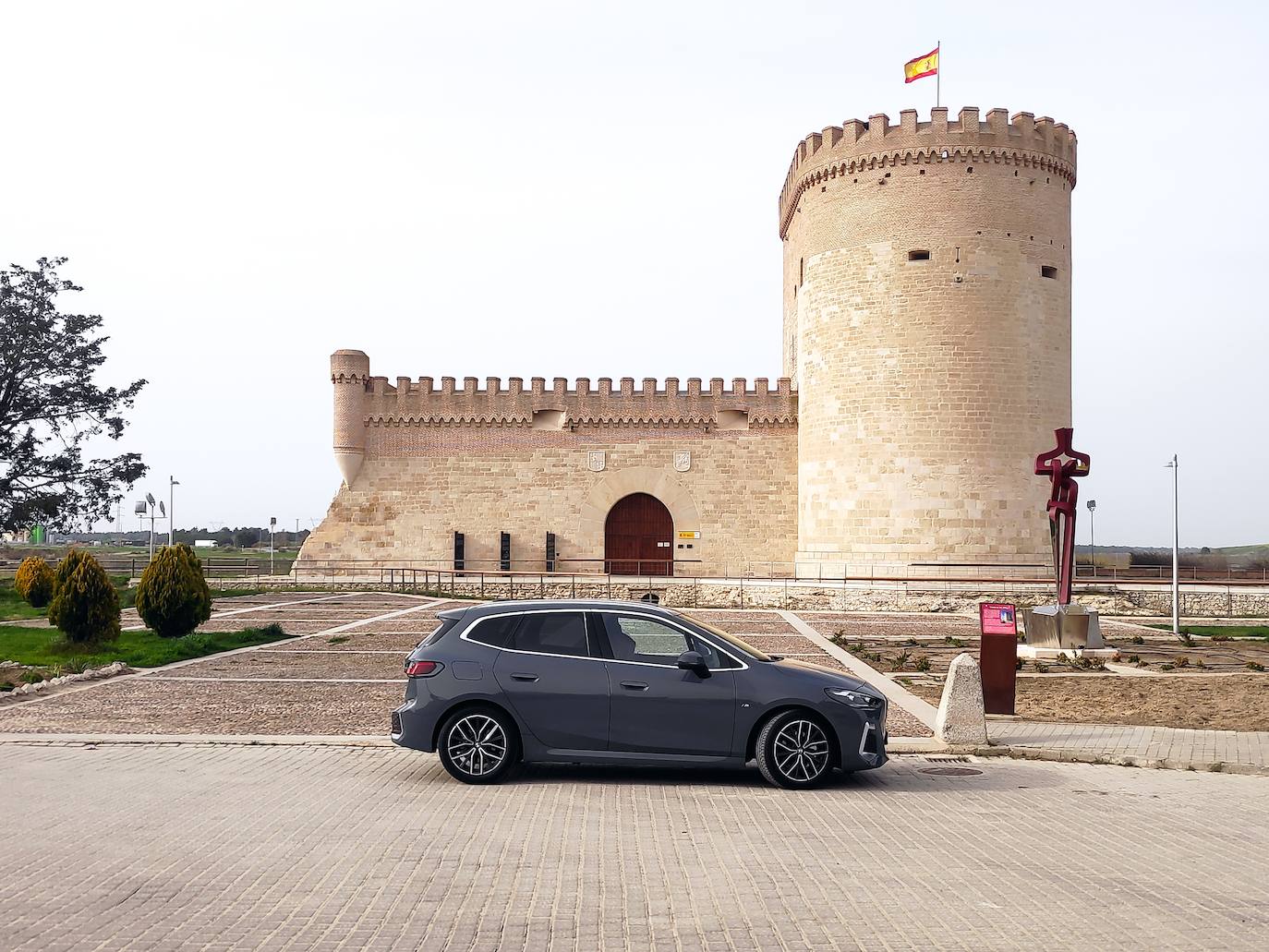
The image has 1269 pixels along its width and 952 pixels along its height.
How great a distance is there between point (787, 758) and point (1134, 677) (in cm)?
855

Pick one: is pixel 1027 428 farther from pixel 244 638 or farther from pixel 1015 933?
pixel 1015 933

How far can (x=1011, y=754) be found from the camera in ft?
32.1

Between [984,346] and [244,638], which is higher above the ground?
[984,346]

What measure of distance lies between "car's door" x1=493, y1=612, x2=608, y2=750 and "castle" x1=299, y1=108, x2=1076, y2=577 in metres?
22.3

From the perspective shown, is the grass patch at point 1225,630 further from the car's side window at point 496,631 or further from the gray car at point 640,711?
the car's side window at point 496,631

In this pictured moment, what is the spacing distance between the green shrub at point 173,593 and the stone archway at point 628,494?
1882 cm

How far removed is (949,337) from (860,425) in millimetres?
3171

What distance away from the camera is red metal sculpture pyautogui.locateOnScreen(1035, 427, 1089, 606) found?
1936cm

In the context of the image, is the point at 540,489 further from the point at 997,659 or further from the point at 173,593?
the point at 997,659

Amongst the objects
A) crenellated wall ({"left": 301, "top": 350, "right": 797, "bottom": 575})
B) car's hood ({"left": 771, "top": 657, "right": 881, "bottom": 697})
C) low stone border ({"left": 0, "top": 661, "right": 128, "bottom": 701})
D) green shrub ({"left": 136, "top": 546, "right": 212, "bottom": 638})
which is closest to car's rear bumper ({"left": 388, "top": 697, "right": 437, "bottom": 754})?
car's hood ({"left": 771, "top": 657, "right": 881, "bottom": 697})


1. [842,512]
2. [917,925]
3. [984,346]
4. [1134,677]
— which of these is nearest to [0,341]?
[842,512]

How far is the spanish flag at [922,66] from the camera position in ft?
102

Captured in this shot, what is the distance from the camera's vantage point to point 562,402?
122 ft

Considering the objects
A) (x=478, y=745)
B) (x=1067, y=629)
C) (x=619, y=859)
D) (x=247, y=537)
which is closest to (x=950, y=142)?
(x=1067, y=629)
